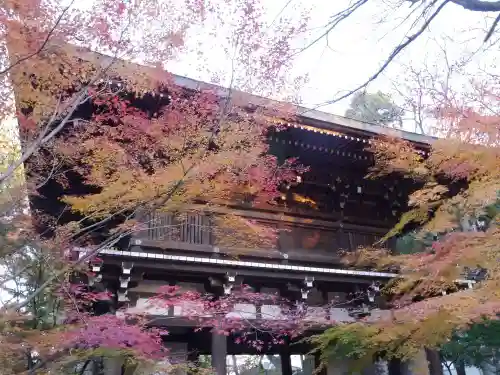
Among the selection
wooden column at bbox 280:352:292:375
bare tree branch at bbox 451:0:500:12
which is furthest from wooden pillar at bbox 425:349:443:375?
bare tree branch at bbox 451:0:500:12

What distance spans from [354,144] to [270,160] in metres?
2.17

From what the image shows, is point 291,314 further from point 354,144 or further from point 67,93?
point 67,93

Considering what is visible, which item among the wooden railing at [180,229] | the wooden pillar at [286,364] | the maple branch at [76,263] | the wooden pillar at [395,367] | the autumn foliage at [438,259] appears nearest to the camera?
the maple branch at [76,263]

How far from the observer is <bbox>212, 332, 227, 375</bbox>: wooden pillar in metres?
8.59

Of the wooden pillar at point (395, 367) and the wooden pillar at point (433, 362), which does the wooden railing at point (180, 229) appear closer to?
the wooden pillar at point (395, 367)

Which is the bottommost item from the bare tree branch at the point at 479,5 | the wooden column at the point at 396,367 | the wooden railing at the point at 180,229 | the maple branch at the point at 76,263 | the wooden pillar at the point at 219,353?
the wooden column at the point at 396,367

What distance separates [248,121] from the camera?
882 centimetres

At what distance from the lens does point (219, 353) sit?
8.73 meters

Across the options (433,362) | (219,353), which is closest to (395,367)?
(433,362)

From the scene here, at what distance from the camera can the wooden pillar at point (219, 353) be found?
859 cm

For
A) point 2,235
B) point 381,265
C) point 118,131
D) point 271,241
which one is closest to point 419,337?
point 381,265

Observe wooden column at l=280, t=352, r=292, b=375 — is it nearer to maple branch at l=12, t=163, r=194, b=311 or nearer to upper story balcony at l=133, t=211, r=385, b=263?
upper story balcony at l=133, t=211, r=385, b=263

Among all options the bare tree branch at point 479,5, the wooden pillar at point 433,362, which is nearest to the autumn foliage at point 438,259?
the wooden pillar at point 433,362

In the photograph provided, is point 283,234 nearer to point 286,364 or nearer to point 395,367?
point 286,364
